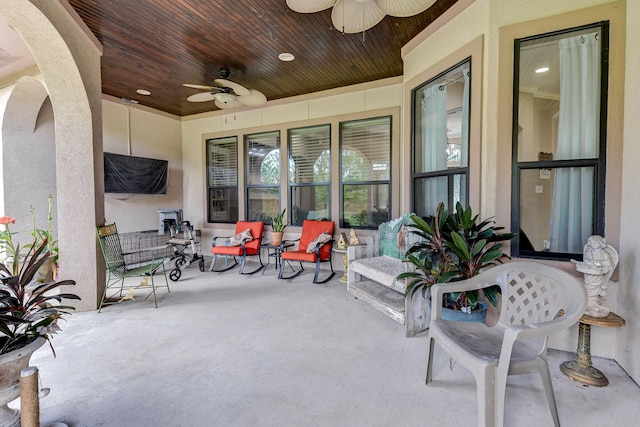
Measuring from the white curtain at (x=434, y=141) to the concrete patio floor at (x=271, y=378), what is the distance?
151 centimetres

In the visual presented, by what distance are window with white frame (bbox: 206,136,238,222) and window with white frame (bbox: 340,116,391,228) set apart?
2413 millimetres

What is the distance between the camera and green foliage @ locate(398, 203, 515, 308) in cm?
229

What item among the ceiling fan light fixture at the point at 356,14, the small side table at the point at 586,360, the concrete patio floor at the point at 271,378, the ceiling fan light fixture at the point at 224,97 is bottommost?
the concrete patio floor at the point at 271,378

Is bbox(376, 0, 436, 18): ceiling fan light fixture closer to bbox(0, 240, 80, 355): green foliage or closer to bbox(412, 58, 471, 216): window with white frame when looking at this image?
bbox(412, 58, 471, 216): window with white frame

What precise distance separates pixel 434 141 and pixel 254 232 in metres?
3.35

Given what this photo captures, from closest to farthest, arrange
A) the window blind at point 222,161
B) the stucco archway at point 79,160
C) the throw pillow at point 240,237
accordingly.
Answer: the stucco archway at point 79,160 → the throw pillow at point 240,237 → the window blind at point 222,161

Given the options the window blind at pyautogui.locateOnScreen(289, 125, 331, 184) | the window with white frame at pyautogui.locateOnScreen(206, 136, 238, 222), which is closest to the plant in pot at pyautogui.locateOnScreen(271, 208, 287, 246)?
the window blind at pyautogui.locateOnScreen(289, 125, 331, 184)

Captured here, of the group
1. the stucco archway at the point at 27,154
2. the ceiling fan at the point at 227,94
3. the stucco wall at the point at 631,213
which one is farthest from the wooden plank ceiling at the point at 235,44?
the stucco wall at the point at 631,213

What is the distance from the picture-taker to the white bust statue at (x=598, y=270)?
6.64 feet

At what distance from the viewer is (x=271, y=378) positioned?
209 centimetres

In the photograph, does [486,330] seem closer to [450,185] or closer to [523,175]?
[523,175]

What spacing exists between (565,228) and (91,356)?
397 cm

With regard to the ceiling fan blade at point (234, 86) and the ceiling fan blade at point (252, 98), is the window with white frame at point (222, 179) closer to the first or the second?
the ceiling fan blade at point (252, 98)

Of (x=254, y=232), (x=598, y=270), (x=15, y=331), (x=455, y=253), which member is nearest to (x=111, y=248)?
(x=15, y=331)
